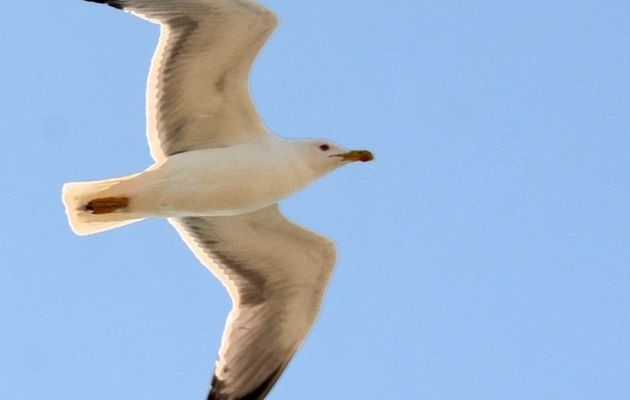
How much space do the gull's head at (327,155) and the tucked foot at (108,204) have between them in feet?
4.82

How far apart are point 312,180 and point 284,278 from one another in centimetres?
115

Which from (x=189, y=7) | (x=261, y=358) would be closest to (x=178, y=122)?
(x=189, y=7)

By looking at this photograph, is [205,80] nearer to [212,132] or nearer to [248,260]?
[212,132]

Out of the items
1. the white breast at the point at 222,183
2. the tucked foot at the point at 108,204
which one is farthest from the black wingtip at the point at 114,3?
the tucked foot at the point at 108,204

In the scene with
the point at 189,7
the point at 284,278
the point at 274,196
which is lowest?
the point at 284,278

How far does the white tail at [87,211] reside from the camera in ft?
37.9

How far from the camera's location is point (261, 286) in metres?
12.6

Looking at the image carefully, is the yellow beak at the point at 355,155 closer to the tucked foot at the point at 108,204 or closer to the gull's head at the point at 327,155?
the gull's head at the point at 327,155

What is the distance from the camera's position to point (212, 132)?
474 inches

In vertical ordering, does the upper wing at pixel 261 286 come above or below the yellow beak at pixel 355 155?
below

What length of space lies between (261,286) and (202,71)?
78.8 inches

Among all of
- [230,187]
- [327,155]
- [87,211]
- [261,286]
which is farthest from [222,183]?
[261,286]

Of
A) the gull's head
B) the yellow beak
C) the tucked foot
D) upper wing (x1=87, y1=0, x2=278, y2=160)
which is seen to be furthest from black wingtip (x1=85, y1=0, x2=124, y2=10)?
the yellow beak

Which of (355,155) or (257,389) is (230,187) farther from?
(257,389)
